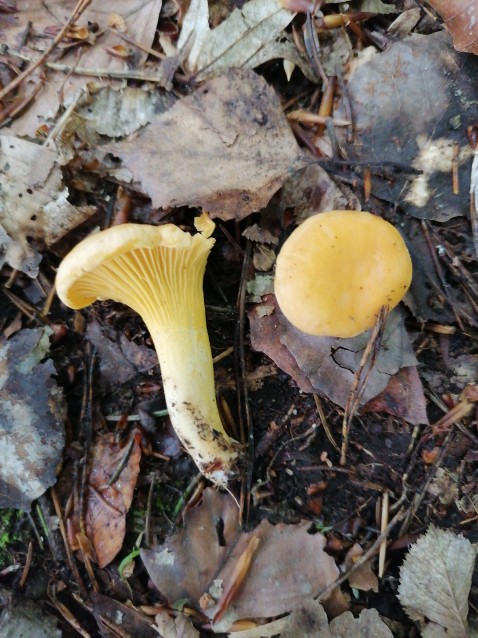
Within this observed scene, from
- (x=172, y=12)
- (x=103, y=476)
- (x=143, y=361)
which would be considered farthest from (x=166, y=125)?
(x=103, y=476)

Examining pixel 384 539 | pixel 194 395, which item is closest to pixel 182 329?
pixel 194 395

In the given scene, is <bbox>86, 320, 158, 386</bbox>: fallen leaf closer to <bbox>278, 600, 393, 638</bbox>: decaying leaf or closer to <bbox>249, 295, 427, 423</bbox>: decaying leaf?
<bbox>249, 295, 427, 423</bbox>: decaying leaf

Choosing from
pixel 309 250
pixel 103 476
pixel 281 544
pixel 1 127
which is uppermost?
pixel 1 127

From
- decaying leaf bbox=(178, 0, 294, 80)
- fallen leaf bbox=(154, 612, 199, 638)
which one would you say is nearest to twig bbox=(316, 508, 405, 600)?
fallen leaf bbox=(154, 612, 199, 638)

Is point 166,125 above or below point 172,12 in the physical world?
below

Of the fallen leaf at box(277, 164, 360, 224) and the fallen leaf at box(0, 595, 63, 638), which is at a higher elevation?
the fallen leaf at box(277, 164, 360, 224)

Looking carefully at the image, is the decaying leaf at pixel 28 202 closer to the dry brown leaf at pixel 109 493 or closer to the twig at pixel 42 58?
the twig at pixel 42 58

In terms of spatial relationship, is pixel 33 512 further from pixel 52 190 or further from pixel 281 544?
pixel 52 190
